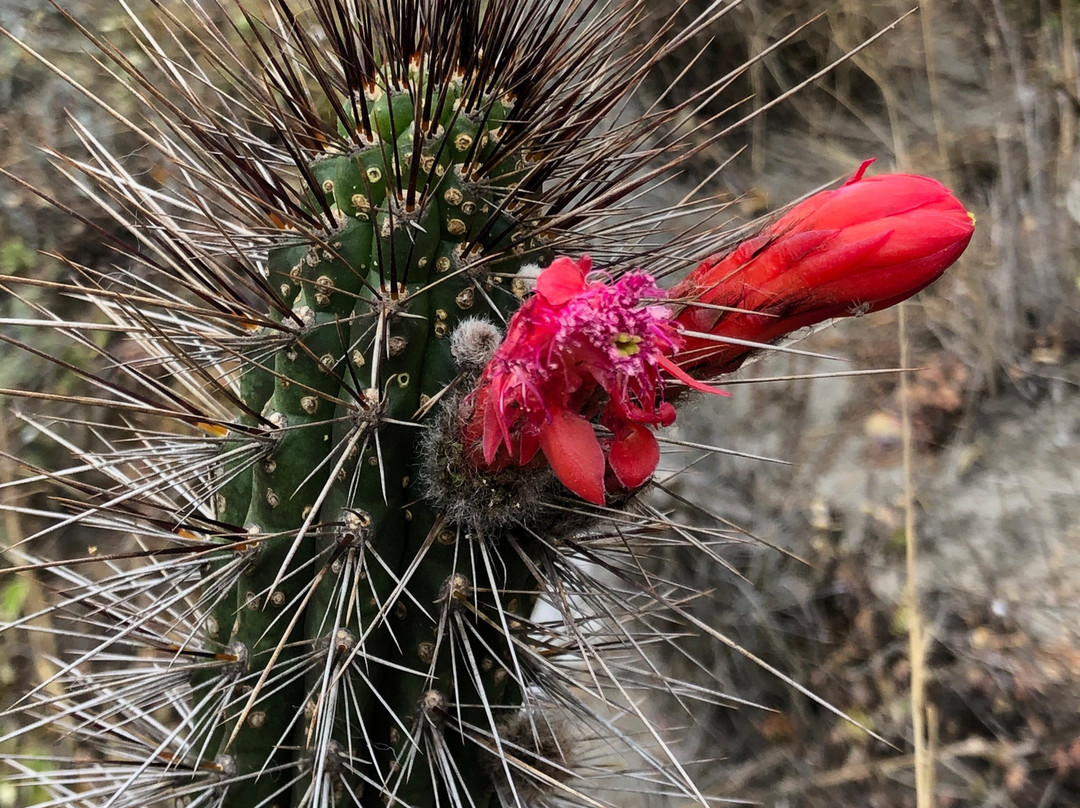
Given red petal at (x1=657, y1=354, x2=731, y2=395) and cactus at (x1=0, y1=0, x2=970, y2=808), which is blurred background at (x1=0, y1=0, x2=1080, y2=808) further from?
red petal at (x1=657, y1=354, x2=731, y2=395)

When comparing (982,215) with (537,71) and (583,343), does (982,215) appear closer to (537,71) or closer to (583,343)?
(537,71)

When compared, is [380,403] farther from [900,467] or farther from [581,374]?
[900,467]

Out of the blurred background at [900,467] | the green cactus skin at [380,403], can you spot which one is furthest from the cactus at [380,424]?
the blurred background at [900,467]

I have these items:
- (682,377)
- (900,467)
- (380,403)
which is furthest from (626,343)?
(900,467)

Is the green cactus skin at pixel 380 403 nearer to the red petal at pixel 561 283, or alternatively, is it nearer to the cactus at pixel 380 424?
the cactus at pixel 380 424

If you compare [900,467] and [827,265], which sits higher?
[827,265]

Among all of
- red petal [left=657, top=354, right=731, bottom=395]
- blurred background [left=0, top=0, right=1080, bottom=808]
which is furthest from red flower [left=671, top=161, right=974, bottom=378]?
blurred background [left=0, top=0, right=1080, bottom=808]

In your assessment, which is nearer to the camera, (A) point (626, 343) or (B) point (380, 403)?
(A) point (626, 343)
